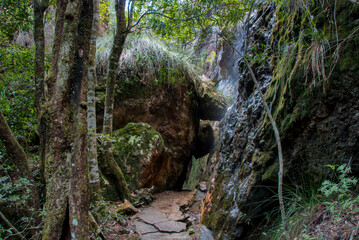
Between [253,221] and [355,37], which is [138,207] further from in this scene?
[355,37]

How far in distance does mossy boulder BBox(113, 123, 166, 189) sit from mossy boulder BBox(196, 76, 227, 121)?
118 inches

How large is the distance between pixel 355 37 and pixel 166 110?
6.30 m

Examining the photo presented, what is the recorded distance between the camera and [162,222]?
4.14 metres

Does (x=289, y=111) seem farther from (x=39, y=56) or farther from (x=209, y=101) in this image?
(x=209, y=101)

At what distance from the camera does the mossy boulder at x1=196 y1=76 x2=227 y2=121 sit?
8.64m

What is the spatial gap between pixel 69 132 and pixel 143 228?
8.09 ft

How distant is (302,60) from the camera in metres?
2.41

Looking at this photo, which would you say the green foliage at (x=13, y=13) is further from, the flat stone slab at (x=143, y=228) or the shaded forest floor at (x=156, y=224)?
the flat stone slab at (x=143, y=228)

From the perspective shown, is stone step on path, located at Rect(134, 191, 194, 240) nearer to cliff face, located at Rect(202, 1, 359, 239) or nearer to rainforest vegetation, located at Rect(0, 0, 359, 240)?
rainforest vegetation, located at Rect(0, 0, 359, 240)

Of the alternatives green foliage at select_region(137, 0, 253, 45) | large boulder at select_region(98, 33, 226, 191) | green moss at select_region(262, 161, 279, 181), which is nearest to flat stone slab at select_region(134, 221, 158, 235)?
green moss at select_region(262, 161, 279, 181)

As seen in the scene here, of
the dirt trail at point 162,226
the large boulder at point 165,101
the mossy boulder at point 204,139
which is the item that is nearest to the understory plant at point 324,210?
the dirt trail at point 162,226

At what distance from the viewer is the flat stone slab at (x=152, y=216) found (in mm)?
4163

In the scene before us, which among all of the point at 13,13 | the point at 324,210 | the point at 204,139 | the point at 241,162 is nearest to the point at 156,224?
the point at 241,162

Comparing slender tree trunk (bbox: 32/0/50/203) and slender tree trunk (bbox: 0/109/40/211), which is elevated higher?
slender tree trunk (bbox: 32/0/50/203)
